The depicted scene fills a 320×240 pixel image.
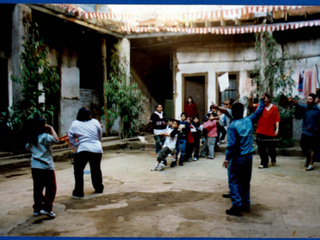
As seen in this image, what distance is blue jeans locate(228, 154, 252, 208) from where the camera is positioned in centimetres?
475

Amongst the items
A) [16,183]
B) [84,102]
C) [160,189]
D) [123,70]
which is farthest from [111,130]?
[160,189]

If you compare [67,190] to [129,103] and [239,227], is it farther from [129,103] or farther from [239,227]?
[129,103]

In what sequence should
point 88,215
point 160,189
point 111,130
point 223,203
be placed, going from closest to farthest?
point 88,215
point 223,203
point 160,189
point 111,130

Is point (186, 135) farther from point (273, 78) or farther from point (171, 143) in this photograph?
point (273, 78)

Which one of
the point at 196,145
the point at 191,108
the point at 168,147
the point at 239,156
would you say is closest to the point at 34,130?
the point at 239,156

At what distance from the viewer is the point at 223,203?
5219 mm

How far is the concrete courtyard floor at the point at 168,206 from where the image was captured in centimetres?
403

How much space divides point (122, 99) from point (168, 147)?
5310 mm

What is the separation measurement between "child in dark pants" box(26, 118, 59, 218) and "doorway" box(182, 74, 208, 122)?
10.3 meters

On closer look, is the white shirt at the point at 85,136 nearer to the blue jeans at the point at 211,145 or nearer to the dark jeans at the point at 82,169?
the dark jeans at the point at 82,169

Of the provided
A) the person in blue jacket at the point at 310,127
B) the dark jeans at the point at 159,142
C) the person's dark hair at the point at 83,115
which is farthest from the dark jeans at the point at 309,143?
the person's dark hair at the point at 83,115

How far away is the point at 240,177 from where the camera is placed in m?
4.83

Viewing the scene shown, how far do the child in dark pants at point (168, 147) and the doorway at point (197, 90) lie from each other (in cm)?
623

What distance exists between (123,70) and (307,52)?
734 centimetres
